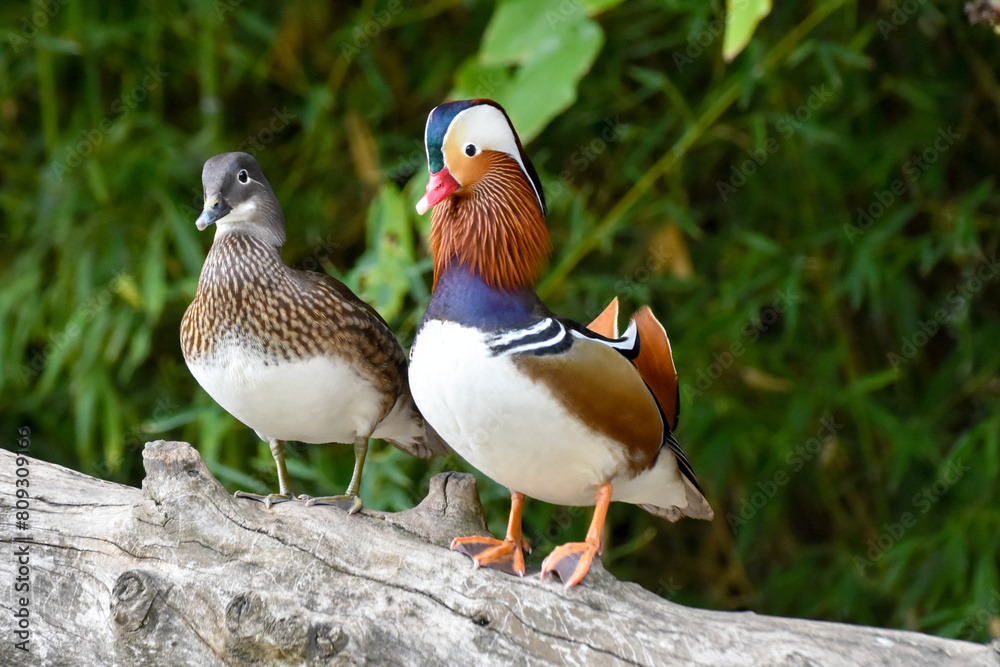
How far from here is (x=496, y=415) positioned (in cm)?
117

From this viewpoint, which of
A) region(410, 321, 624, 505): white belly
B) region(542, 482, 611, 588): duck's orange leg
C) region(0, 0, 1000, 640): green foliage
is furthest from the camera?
region(0, 0, 1000, 640): green foliage

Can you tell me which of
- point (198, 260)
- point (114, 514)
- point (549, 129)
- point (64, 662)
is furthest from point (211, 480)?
point (549, 129)

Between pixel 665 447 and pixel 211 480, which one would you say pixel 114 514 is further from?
pixel 665 447

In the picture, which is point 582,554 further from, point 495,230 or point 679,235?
point 679,235

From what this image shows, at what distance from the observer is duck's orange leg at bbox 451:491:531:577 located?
51.1 inches

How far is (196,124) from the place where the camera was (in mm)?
2502

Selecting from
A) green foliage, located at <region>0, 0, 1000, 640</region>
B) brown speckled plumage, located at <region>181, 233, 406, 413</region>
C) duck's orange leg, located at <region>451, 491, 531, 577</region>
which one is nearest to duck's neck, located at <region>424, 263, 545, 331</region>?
brown speckled plumage, located at <region>181, 233, 406, 413</region>

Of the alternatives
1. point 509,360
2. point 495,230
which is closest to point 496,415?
point 509,360

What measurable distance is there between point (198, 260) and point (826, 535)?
1.55 metres

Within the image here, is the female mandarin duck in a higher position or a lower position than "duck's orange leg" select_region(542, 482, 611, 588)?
higher

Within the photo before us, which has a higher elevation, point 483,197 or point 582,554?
point 483,197

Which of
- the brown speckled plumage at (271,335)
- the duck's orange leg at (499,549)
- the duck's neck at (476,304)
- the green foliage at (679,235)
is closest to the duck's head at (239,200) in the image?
the brown speckled plumage at (271,335)

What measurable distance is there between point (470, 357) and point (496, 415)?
70mm

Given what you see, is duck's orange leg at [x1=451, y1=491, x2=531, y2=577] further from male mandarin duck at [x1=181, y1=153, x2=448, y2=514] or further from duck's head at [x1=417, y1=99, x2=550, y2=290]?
duck's head at [x1=417, y1=99, x2=550, y2=290]
